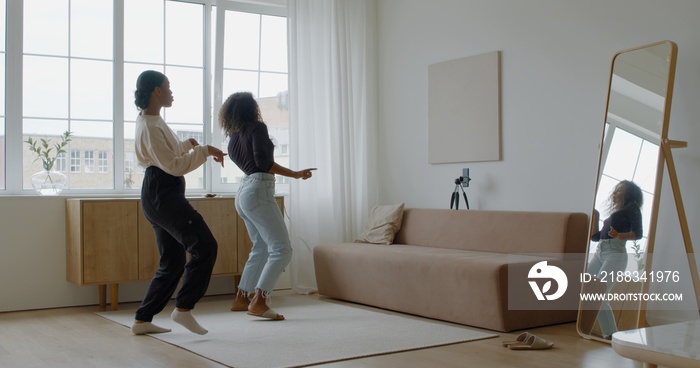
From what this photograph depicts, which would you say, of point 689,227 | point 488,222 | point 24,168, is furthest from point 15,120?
point 689,227

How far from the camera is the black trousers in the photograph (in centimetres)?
378

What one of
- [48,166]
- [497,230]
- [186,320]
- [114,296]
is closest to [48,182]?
[48,166]

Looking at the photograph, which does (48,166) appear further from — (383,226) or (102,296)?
(383,226)

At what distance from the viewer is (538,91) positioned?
4914 millimetres

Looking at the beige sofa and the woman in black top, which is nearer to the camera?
the beige sofa

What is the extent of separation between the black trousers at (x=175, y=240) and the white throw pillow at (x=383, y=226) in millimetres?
1889

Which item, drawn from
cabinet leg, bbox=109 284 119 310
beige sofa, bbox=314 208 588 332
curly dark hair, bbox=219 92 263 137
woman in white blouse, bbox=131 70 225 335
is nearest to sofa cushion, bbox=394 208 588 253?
beige sofa, bbox=314 208 588 332

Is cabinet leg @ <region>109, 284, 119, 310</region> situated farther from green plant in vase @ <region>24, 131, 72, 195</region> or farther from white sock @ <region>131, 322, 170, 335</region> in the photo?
white sock @ <region>131, 322, 170, 335</region>

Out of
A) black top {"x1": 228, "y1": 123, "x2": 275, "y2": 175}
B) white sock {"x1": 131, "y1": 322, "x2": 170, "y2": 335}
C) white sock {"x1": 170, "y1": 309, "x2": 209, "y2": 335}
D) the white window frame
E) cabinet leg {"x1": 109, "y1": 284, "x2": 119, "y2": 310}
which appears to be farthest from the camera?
the white window frame

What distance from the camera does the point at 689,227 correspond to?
158 inches

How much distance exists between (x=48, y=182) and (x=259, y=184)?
1737mm

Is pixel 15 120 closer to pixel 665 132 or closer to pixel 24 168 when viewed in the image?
pixel 24 168

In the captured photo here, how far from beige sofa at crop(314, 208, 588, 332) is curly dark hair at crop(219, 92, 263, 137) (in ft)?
4.14

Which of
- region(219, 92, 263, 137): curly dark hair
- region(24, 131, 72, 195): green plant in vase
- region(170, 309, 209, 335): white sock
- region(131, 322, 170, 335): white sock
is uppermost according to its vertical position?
region(219, 92, 263, 137): curly dark hair
